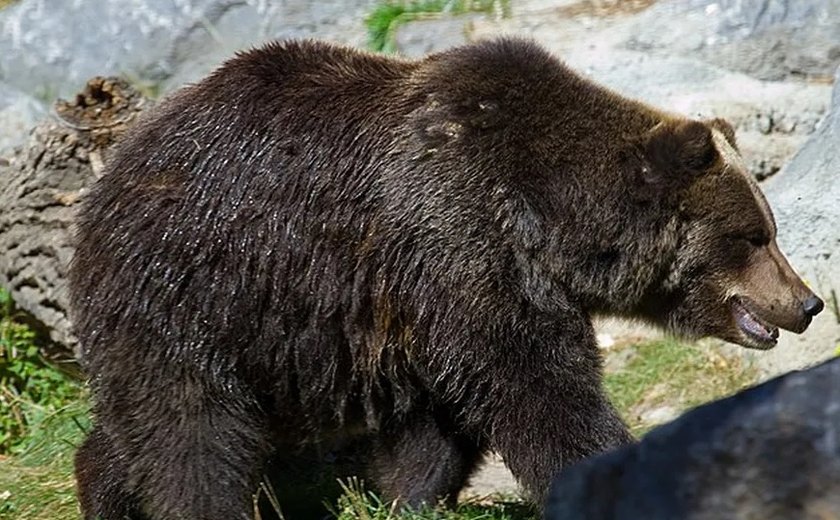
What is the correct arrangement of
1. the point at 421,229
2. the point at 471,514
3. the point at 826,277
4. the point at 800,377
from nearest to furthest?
the point at 800,377
the point at 421,229
the point at 471,514
the point at 826,277

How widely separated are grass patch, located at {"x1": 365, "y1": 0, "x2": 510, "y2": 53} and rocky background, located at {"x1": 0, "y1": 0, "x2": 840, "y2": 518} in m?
0.04

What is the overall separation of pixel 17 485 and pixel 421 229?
2.57m

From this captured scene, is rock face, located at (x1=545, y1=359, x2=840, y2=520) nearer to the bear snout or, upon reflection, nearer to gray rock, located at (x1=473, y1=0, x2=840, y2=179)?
the bear snout

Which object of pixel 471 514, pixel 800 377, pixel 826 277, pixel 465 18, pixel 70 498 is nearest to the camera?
pixel 800 377

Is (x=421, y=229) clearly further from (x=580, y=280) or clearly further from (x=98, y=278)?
(x=98, y=278)

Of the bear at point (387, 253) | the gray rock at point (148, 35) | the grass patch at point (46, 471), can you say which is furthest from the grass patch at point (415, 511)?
the gray rock at point (148, 35)

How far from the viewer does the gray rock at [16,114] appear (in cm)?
1038

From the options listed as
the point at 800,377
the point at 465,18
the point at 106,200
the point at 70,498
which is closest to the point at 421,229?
the point at 106,200

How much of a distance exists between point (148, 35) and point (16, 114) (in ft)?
4.23

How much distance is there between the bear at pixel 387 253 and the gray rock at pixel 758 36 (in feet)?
13.4

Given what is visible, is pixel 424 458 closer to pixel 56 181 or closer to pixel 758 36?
pixel 56 181

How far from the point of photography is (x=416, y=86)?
5.79 metres

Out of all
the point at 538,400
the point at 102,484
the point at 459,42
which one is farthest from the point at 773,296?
the point at 459,42

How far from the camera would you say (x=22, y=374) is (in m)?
8.16
